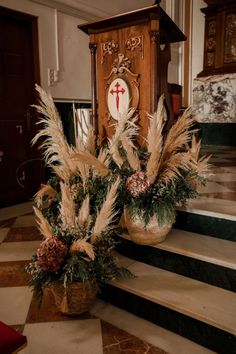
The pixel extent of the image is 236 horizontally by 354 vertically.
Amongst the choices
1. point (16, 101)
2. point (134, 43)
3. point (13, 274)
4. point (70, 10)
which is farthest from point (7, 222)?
point (70, 10)

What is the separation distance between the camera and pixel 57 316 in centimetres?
148

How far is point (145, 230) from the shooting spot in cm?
156

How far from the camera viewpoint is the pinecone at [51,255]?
Result: 1.32m

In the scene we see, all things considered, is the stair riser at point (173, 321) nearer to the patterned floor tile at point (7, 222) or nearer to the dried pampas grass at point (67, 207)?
the dried pampas grass at point (67, 207)

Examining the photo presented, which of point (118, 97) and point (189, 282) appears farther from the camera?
point (118, 97)

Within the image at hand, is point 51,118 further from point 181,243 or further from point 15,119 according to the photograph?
point 15,119

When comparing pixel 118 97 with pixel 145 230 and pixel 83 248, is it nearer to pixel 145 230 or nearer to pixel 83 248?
pixel 145 230

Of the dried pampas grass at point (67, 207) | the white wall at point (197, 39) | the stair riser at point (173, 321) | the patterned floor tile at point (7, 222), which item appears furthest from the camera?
the white wall at point (197, 39)

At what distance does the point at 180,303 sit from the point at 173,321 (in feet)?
0.31

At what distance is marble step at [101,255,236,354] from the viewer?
1.25 metres

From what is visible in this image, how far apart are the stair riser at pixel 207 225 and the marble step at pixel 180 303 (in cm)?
31

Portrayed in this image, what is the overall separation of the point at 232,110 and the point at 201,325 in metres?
4.00

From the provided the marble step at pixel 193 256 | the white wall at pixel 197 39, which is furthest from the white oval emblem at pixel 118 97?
the white wall at pixel 197 39

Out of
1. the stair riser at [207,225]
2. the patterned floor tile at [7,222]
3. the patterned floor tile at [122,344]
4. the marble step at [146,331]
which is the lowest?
the marble step at [146,331]
